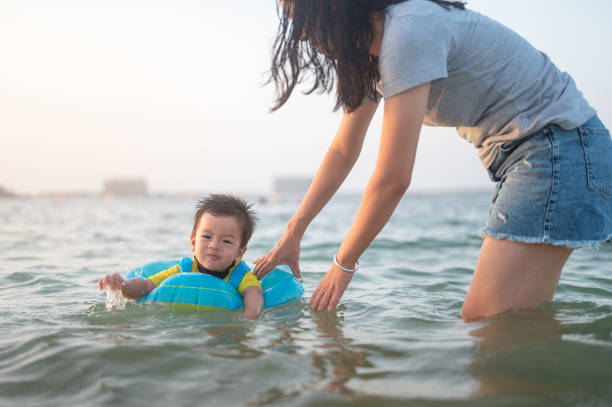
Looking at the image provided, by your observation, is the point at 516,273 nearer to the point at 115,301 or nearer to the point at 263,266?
the point at 263,266

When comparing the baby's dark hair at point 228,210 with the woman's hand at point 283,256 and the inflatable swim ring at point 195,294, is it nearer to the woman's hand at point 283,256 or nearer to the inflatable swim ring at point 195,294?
the woman's hand at point 283,256

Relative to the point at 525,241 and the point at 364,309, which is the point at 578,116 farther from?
the point at 364,309

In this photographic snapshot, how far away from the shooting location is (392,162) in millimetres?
2090

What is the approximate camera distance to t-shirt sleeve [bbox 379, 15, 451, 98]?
2.02 meters

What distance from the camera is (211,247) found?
3.59m

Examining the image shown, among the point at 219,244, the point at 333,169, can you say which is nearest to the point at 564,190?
the point at 333,169

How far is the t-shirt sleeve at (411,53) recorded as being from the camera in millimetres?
2020

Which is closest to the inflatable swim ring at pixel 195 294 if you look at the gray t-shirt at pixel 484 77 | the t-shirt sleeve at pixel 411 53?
the gray t-shirt at pixel 484 77

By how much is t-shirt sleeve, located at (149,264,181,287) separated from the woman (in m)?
1.69

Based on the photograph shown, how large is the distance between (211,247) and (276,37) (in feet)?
5.58

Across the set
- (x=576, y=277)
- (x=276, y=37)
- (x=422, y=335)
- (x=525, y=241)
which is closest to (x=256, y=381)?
(x=422, y=335)

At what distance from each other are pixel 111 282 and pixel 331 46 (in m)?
2.14

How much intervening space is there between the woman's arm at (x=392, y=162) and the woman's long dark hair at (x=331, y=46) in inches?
10.9

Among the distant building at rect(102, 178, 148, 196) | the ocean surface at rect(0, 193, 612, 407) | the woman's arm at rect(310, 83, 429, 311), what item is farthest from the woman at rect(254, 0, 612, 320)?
the distant building at rect(102, 178, 148, 196)
